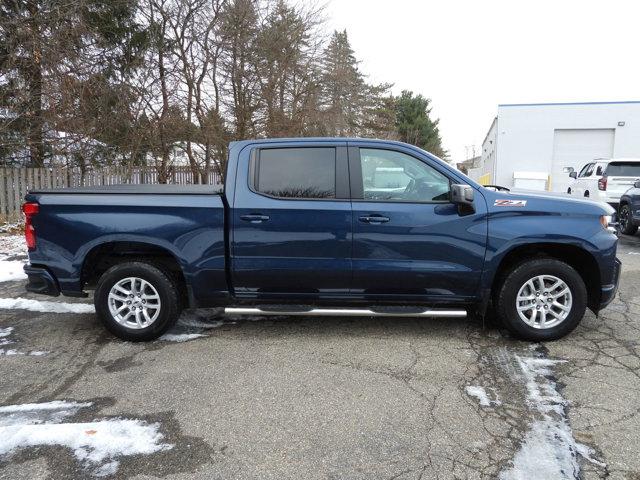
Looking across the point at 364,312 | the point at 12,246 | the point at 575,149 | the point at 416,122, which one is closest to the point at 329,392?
the point at 364,312

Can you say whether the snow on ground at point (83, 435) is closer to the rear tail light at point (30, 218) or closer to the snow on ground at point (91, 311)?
the snow on ground at point (91, 311)

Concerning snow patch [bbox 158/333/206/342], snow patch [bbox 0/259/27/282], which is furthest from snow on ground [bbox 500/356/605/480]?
snow patch [bbox 0/259/27/282]

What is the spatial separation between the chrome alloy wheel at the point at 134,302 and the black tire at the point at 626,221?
10997 millimetres

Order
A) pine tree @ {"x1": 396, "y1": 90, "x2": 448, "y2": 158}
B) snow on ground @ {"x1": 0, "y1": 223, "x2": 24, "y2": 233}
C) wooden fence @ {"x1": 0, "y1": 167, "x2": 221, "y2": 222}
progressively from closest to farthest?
snow on ground @ {"x1": 0, "y1": 223, "x2": 24, "y2": 233} < wooden fence @ {"x1": 0, "y1": 167, "x2": 221, "y2": 222} < pine tree @ {"x1": 396, "y1": 90, "x2": 448, "y2": 158}

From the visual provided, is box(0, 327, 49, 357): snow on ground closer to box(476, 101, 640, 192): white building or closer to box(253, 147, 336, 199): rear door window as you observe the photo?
box(253, 147, 336, 199): rear door window

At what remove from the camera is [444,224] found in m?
4.09

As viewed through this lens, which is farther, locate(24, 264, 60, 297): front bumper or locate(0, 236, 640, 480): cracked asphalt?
locate(24, 264, 60, 297): front bumper

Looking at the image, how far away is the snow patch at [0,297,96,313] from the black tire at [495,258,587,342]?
4.40m

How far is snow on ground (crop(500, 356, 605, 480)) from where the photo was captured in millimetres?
2479

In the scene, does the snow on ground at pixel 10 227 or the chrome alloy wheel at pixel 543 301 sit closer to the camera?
the chrome alloy wheel at pixel 543 301

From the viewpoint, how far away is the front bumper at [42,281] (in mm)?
4346

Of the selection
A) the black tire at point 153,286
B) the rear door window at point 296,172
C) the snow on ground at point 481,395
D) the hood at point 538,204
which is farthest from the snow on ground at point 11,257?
the hood at point 538,204

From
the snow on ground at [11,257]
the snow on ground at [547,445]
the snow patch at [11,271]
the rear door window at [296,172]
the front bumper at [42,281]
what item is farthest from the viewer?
the snow on ground at [11,257]

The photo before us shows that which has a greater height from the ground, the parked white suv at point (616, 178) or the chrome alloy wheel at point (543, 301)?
the parked white suv at point (616, 178)
